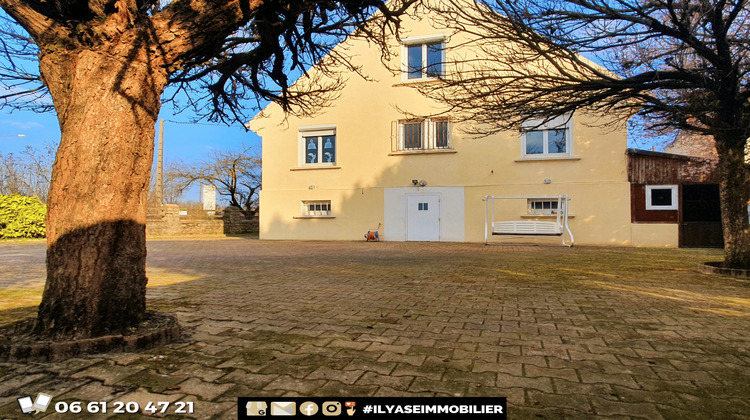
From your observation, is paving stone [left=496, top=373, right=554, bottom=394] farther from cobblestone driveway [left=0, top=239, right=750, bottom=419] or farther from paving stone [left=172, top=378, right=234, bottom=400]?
paving stone [left=172, top=378, right=234, bottom=400]

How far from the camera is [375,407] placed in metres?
2.03

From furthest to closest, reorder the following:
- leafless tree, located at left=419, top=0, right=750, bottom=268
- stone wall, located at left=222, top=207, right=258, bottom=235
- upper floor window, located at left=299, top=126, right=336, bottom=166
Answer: stone wall, located at left=222, top=207, right=258, bottom=235
upper floor window, located at left=299, top=126, right=336, bottom=166
leafless tree, located at left=419, top=0, right=750, bottom=268

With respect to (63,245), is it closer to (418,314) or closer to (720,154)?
(418,314)

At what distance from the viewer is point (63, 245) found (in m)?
2.75

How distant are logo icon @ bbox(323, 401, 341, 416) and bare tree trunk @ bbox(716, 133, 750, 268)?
7.52m

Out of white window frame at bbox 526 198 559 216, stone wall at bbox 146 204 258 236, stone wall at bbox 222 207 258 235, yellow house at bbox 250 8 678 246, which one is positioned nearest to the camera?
yellow house at bbox 250 8 678 246

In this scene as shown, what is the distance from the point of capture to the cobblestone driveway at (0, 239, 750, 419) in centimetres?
216

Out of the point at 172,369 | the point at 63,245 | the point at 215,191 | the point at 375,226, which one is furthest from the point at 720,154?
the point at 215,191

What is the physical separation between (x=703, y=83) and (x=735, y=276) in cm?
308

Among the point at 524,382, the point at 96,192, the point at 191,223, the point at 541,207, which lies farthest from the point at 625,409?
the point at 191,223

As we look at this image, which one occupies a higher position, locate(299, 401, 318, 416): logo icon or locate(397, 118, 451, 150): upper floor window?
locate(397, 118, 451, 150): upper floor window

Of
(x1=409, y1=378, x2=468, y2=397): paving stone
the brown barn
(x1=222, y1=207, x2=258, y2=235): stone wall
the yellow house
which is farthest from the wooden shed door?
(x1=222, y1=207, x2=258, y2=235): stone wall

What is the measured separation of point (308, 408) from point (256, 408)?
0.26m

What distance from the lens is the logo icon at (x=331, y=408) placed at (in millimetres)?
2002
